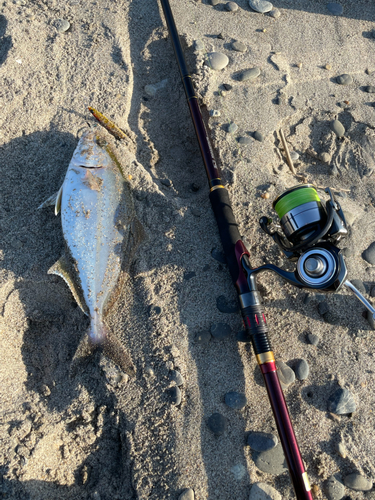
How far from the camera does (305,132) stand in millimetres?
3572

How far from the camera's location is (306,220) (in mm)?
2506

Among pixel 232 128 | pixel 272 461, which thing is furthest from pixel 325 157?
pixel 272 461

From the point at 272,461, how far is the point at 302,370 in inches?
26.2

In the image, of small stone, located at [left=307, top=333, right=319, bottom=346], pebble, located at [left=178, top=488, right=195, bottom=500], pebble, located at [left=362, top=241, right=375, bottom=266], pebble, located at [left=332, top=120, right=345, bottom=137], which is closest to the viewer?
pebble, located at [left=178, top=488, right=195, bottom=500]

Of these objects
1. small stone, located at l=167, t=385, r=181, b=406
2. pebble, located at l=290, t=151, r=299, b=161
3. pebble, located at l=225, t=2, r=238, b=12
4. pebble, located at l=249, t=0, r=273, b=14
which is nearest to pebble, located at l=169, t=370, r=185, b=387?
small stone, located at l=167, t=385, r=181, b=406

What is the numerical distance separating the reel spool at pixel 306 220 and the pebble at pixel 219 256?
46 centimetres

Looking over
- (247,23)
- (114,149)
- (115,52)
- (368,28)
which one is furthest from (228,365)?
(368,28)

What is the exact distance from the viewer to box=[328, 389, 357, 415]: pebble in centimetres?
266

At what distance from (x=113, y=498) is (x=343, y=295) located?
2.29 m

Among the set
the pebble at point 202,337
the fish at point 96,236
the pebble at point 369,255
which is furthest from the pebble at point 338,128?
the pebble at point 202,337

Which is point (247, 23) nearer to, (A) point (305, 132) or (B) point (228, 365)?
(A) point (305, 132)

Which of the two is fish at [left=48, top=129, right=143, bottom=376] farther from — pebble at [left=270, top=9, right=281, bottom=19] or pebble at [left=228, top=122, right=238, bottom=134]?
pebble at [left=270, top=9, right=281, bottom=19]

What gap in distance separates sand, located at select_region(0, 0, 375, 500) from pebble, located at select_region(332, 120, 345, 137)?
0.07m

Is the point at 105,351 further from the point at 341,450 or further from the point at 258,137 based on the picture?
the point at 258,137
